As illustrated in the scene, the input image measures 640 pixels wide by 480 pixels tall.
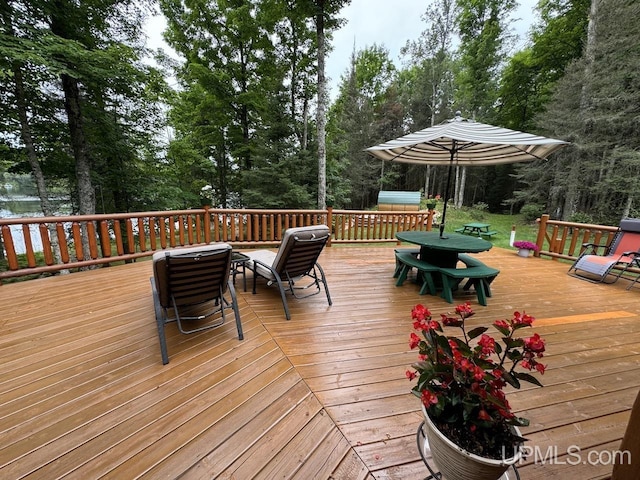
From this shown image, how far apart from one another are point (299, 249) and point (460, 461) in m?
2.18

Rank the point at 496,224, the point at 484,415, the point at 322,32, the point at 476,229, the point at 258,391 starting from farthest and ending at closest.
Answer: the point at 496,224, the point at 476,229, the point at 322,32, the point at 258,391, the point at 484,415

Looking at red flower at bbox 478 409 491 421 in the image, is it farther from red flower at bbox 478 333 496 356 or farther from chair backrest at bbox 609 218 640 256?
chair backrest at bbox 609 218 640 256

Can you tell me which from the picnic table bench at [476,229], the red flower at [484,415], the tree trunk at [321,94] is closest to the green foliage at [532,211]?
the picnic table bench at [476,229]

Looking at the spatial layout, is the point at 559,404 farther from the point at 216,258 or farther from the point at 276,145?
the point at 276,145

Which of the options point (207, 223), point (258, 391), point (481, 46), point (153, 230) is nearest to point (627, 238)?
point (258, 391)

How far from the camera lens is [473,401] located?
39.1 inches

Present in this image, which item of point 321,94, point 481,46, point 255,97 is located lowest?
point 321,94

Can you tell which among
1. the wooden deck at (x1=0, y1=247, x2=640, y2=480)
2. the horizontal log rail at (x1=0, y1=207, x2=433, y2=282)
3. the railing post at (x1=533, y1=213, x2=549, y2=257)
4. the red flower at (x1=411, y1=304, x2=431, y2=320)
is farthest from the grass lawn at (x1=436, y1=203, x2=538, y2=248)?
the red flower at (x1=411, y1=304, x2=431, y2=320)

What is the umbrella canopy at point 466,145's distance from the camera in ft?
9.35

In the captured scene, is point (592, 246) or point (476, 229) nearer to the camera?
point (592, 246)

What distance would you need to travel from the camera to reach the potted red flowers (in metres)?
0.95

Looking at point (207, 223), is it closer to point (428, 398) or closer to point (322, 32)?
point (428, 398)

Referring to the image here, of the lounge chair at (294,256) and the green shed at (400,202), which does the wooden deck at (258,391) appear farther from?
the green shed at (400,202)

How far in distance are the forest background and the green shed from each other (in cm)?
288
